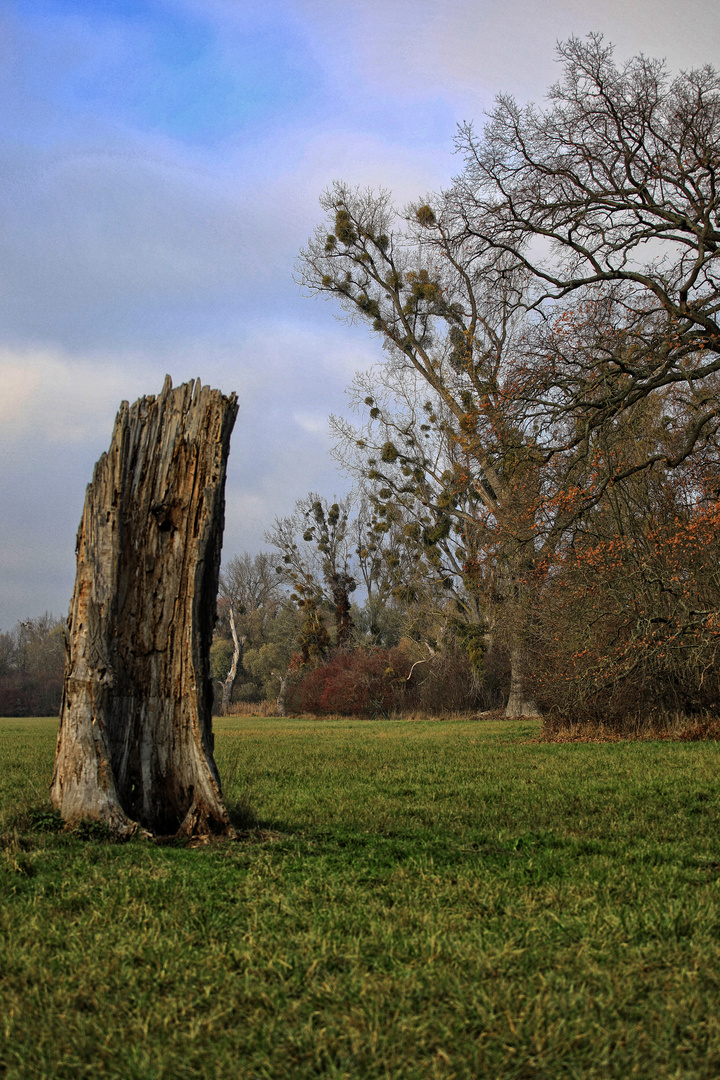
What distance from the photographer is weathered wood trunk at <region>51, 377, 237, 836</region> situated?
21.0ft

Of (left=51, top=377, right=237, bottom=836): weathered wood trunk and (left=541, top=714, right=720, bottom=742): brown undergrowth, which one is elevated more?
(left=51, top=377, right=237, bottom=836): weathered wood trunk

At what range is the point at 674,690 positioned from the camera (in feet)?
63.7

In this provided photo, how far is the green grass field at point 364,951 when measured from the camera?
2.87 metres

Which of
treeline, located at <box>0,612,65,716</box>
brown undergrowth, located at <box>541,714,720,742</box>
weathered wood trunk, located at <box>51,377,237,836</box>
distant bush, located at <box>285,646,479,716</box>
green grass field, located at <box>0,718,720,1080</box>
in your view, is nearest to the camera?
green grass field, located at <box>0,718,720,1080</box>

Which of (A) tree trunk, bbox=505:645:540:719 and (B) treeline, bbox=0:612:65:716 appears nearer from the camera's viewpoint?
(A) tree trunk, bbox=505:645:540:719

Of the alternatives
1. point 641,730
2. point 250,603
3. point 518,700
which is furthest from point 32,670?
point 641,730

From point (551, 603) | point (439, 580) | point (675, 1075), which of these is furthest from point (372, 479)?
point (675, 1075)

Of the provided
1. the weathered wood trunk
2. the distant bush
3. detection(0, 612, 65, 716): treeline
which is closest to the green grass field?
the weathered wood trunk

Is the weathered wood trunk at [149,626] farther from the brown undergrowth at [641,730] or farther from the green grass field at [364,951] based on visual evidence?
the brown undergrowth at [641,730]

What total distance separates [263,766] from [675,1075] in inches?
444

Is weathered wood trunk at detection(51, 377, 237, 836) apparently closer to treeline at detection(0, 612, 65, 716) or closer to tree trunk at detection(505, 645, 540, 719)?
tree trunk at detection(505, 645, 540, 719)

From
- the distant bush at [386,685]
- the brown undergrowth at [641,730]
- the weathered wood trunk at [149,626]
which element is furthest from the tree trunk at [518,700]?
the weathered wood trunk at [149,626]

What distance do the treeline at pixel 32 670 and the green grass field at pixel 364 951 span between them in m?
47.2

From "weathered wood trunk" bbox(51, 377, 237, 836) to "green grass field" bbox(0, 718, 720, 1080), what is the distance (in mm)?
549
